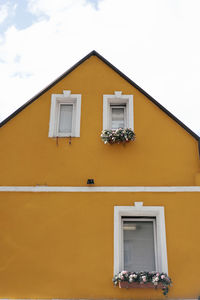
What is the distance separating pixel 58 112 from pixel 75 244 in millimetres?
3493

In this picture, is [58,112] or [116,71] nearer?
[58,112]

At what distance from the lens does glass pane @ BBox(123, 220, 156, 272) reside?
6.80 m

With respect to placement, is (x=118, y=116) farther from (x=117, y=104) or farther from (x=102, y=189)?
(x=102, y=189)

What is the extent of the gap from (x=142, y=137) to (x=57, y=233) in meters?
2.98

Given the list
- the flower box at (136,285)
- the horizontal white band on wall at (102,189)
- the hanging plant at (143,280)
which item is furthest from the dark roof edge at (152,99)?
the flower box at (136,285)

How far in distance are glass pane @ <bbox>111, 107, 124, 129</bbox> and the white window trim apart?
2354 mm

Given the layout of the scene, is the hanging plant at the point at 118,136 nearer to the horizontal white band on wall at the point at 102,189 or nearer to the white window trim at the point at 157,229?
the horizontal white band on wall at the point at 102,189

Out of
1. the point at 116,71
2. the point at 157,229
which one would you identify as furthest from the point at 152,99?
the point at 157,229

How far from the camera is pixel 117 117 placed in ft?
28.2

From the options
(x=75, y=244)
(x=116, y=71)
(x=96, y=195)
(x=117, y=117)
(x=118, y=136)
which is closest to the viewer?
(x=75, y=244)

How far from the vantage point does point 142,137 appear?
25.6 ft

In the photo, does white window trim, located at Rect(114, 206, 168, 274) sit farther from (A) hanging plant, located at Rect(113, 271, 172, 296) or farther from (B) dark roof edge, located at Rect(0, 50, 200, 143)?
(B) dark roof edge, located at Rect(0, 50, 200, 143)

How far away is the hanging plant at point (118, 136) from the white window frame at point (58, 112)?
71cm

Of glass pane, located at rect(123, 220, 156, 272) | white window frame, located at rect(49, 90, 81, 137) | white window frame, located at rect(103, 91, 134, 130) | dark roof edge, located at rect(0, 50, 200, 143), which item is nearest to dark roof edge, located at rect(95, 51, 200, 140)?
dark roof edge, located at rect(0, 50, 200, 143)
